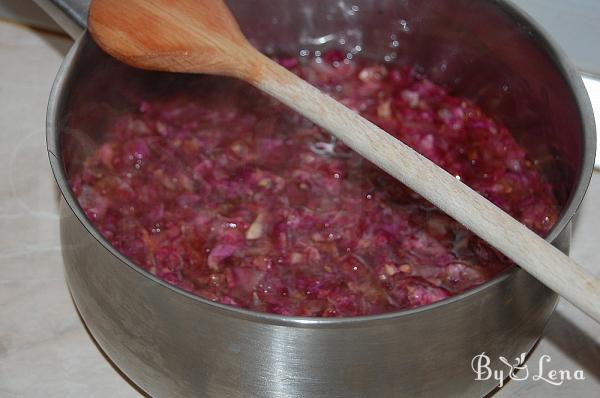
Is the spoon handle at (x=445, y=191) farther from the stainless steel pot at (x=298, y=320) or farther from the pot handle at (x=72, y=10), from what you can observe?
the pot handle at (x=72, y=10)

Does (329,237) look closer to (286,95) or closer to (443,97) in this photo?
(286,95)

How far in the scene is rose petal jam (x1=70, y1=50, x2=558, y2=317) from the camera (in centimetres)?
142

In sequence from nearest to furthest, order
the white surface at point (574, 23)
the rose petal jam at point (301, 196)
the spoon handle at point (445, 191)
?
the spoon handle at point (445, 191), the rose petal jam at point (301, 196), the white surface at point (574, 23)

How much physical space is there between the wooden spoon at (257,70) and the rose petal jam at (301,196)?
25 cm

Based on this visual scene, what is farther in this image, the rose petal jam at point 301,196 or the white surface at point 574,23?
the white surface at point 574,23

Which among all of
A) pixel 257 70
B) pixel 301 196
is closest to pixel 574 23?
pixel 301 196

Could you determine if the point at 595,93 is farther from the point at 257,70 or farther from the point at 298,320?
the point at 298,320

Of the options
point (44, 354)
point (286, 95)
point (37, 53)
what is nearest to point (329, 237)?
point (286, 95)

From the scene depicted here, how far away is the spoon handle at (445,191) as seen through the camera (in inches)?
40.4

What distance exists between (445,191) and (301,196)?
1.66 ft

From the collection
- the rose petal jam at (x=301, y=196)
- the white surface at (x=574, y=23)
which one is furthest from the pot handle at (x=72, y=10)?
the white surface at (x=574, y=23)

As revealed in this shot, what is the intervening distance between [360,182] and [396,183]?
69mm

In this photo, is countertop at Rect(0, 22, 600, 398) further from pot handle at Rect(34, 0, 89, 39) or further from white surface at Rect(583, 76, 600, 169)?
pot handle at Rect(34, 0, 89, 39)

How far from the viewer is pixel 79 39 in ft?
4.74
